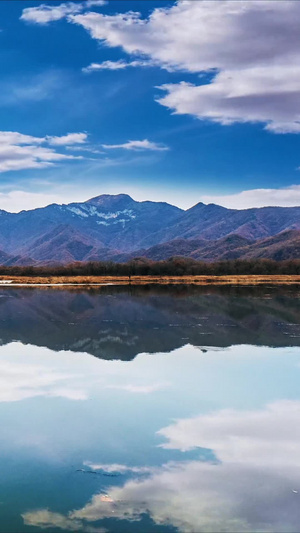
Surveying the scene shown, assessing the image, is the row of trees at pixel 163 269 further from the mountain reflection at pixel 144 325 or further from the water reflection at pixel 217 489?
the water reflection at pixel 217 489

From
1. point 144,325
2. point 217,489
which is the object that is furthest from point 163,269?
point 217,489

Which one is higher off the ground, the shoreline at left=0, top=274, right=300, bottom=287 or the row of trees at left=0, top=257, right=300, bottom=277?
the row of trees at left=0, top=257, right=300, bottom=277

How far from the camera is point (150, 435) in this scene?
1437cm

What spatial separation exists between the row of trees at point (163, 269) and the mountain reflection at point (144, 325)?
94.9 metres

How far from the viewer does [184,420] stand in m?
15.8

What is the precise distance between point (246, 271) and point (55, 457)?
14736 cm

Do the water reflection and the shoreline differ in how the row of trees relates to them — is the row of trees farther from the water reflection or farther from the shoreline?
the water reflection

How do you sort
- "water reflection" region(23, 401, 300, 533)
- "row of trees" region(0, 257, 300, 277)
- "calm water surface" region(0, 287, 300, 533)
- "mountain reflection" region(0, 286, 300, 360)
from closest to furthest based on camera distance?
"water reflection" region(23, 401, 300, 533) < "calm water surface" region(0, 287, 300, 533) < "mountain reflection" region(0, 286, 300, 360) < "row of trees" region(0, 257, 300, 277)

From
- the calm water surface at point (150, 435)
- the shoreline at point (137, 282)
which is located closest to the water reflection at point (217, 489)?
the calm water surface at point (150, 435)

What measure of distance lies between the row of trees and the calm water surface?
120 meters

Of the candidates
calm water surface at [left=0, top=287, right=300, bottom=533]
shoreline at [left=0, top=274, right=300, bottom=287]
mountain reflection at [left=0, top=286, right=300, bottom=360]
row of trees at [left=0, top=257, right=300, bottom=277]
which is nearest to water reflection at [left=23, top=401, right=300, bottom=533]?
calm water surface at [left=0, top=287, right=300, bottom=533]

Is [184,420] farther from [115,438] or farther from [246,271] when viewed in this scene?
[246,271]

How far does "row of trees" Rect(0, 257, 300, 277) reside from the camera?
499 ft

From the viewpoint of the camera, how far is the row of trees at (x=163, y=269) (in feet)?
499
